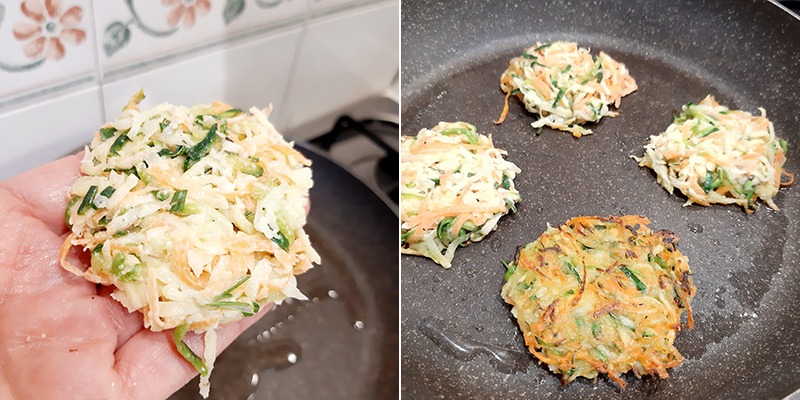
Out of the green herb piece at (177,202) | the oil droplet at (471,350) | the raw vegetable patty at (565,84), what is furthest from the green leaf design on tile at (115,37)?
the raw vegetable patty at (565,84)

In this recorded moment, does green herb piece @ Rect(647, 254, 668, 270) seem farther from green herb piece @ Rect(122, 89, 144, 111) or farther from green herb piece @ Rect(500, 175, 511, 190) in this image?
green herb piece @ Rect(122, 89, 144, 111)

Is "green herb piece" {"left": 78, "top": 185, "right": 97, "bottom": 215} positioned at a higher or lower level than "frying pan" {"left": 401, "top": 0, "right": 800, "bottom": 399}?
higher

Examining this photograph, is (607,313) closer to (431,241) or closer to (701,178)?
(431,241)

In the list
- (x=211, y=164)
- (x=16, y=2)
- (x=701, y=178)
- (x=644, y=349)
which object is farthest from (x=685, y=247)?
(x=16, y=2)

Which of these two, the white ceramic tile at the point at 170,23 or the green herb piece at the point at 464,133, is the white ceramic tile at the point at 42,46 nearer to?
the white ceramic tile at the point at 170,23

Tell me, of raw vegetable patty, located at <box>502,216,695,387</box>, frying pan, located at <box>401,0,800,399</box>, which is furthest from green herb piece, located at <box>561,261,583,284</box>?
frying pan, located at <box>401,0,800,399</box>

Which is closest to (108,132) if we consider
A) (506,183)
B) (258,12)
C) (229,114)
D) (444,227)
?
(229,114)
